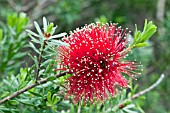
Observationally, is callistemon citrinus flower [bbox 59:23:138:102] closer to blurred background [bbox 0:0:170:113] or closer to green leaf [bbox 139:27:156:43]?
green leaf [bbox 139:27:156:43]

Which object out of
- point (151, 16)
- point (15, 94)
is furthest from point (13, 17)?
point (151, 16)

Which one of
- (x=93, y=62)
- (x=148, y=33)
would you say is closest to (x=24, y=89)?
(x=93, y=62)

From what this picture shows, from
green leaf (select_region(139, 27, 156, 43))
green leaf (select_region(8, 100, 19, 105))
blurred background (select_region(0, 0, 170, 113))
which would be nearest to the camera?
green leaf (select_region(139, 27, 156, 43))

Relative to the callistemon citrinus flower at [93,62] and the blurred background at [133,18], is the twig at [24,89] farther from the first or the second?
the blurred background at [133,18]

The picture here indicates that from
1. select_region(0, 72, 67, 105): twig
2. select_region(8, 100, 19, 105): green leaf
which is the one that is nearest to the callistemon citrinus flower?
select_region(0, 72, 67, 105): twig

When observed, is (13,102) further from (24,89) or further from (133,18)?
(133,18)
